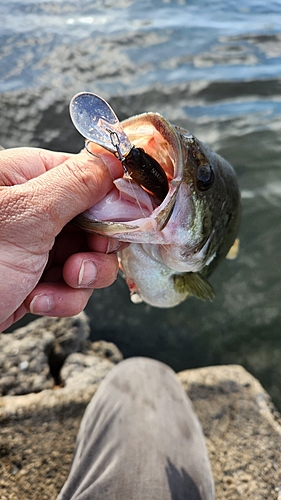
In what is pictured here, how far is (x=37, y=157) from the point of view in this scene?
160cm

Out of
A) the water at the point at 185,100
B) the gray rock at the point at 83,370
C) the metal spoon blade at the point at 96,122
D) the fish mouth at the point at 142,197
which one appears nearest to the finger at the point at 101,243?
the fish mouth at the point at 142,197

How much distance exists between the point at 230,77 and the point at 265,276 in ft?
12.5

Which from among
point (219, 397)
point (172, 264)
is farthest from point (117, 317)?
point (172, 264)

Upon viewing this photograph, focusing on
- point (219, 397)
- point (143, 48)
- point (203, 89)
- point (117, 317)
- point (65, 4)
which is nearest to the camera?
point (219, 397)

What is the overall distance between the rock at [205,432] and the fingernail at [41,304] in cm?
103

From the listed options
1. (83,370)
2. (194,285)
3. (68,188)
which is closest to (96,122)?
(68,188)

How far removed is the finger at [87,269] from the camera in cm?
161

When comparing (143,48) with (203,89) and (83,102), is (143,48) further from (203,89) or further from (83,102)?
(83,102)

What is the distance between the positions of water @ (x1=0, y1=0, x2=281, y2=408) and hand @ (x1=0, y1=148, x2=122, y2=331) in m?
1.84

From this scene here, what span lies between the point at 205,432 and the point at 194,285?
120 centimetres

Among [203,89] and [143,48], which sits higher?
[143,48]

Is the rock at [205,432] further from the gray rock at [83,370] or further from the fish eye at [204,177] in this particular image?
the fish eye at [204,177]

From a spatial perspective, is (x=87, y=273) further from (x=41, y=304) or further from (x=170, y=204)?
(x=170, y=204)

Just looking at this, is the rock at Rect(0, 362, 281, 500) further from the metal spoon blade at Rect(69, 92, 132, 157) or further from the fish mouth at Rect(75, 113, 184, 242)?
the metal spoon blade at Rect(69, 92, 132, 157)
